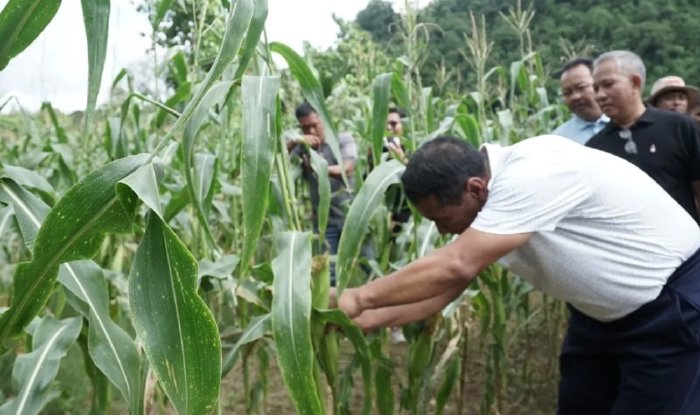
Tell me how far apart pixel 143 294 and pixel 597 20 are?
20.0 metres

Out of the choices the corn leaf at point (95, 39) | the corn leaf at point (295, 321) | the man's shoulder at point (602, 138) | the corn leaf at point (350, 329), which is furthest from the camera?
the man's shoulder at point (602, 138)

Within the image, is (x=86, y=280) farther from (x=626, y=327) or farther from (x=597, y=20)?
(x=597, y=20)

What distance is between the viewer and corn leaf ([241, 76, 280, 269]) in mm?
1041

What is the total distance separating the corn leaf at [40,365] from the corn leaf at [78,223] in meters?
0.54

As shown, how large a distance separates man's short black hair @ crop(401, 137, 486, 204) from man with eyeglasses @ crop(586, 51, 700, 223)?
2.86 feet

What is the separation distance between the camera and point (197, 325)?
29.0 inches

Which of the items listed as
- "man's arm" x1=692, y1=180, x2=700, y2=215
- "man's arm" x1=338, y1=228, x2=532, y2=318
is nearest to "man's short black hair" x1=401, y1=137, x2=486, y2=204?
"man's arm" x1=338, y1=228, x2=532, y2=318

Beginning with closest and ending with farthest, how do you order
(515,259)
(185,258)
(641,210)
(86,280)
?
(185,258) → (86,280) → (641,210) → (515,259)

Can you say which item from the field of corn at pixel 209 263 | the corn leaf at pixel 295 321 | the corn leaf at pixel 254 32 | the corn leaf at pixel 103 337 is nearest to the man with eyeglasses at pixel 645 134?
the field of corn at pixel 209 263

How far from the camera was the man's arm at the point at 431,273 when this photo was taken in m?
1.53

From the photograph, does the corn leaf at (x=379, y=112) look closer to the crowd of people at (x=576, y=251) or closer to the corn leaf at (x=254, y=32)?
the crowd of people at (x=576, y=251)

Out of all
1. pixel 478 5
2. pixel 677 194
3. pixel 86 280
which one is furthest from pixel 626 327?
pixel 478 5

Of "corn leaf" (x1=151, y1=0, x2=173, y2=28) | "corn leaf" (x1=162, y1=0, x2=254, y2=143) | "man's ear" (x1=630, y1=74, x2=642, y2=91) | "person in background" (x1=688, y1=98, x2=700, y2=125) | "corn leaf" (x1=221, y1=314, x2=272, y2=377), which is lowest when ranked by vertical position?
"corn leaf" (x1=221, y1=314, x2=272, y2=377)

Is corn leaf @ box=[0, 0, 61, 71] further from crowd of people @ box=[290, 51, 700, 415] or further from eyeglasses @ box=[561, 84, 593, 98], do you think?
eyeglasses @ box=[561, 84, 593, 98]
